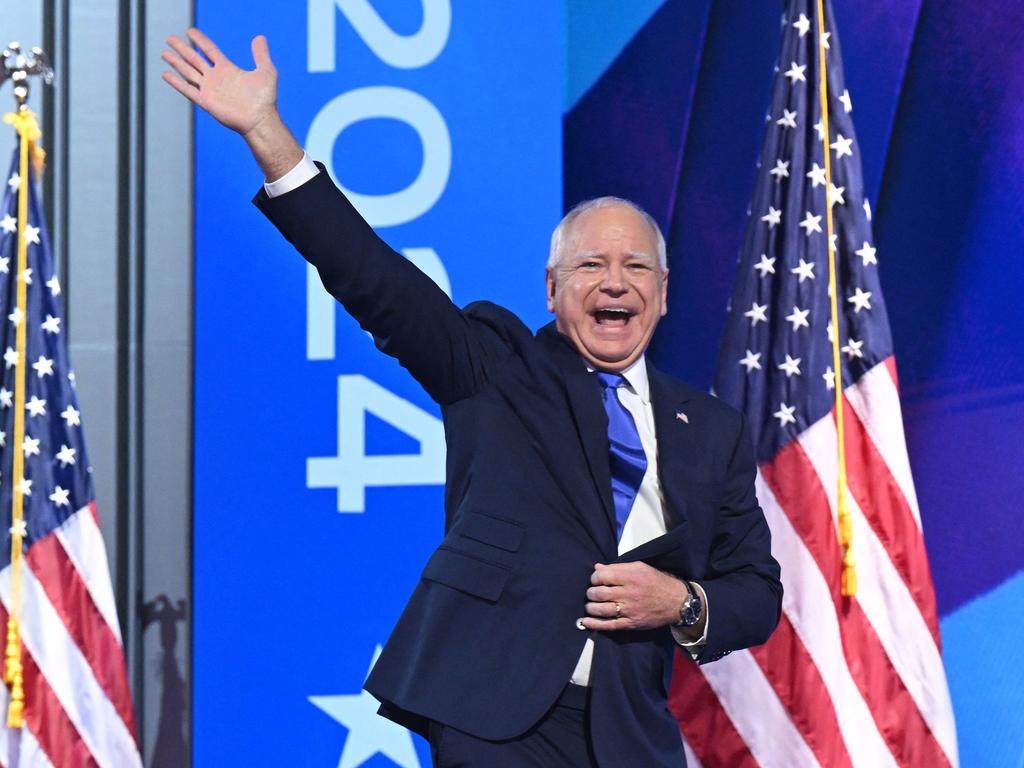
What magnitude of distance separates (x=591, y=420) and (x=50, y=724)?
186 cm

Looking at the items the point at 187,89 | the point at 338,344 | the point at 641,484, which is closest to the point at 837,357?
the point at 641,484

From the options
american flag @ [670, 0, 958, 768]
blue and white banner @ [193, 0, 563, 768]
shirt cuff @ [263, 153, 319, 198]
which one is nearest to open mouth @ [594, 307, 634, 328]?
shirt cuff @ [263, 153, 319, 198]

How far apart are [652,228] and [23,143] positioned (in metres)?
1.85

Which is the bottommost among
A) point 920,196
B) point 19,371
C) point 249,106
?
point 19,371

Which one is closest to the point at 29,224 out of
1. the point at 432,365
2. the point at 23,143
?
the point at 23,143

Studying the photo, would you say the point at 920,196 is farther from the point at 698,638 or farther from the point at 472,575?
the point at 472,575

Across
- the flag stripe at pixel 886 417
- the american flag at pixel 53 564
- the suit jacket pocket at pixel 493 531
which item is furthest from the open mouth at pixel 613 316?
the american flag at pixel 53 564

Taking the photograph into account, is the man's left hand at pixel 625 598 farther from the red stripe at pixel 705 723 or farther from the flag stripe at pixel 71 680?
the flag stripe at pixel 71 680

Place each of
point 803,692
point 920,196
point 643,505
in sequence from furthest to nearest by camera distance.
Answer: point 920,196, point 803,692, point 643,505

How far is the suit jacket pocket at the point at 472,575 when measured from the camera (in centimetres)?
181

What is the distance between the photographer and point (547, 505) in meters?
1.88

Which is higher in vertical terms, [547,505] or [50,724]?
[547,505]

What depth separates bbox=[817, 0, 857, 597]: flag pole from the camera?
291 cm

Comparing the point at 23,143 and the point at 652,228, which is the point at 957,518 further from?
the point at 23,143
